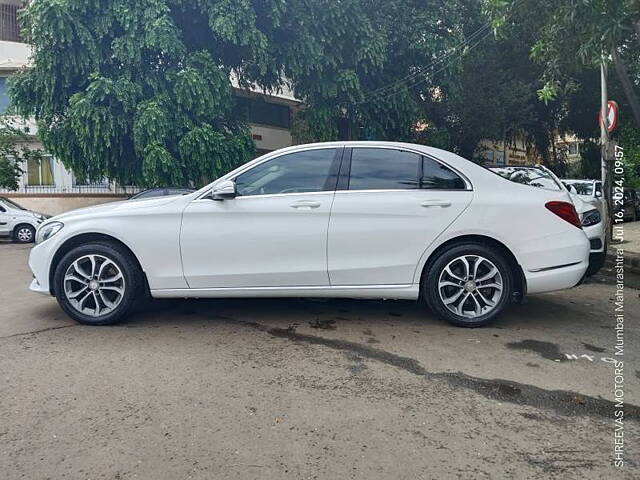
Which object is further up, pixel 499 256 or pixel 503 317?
pixel 499 256

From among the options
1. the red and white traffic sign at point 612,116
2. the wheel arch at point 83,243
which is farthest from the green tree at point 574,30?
the wheel arch at point 83,243

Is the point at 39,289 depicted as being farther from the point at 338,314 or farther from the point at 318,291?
the point at 338,314

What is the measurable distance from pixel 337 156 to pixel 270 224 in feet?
2.93

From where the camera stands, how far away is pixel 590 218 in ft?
21.1

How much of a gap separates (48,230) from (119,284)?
2.79ft

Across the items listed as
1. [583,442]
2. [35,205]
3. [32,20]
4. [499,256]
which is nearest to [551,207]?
[499,256]

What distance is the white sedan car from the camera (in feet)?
15.5

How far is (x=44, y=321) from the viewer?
16.8 feet

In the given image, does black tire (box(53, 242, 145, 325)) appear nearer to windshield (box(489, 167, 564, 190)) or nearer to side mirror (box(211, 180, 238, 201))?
side mirror (box(211, 180, 238, 201))

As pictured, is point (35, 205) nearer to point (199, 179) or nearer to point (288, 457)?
point (199, 179)

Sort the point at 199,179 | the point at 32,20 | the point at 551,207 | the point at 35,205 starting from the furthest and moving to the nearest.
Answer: the point at 35,205 < the point at 199,179 < the point at 32,20 < the point at 551,207

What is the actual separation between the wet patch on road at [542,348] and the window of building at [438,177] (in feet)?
4.71

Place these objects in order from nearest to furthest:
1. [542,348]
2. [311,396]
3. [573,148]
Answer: [311,396], [542,348], [573,148]

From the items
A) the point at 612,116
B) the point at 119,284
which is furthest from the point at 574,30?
the point at 119,284
